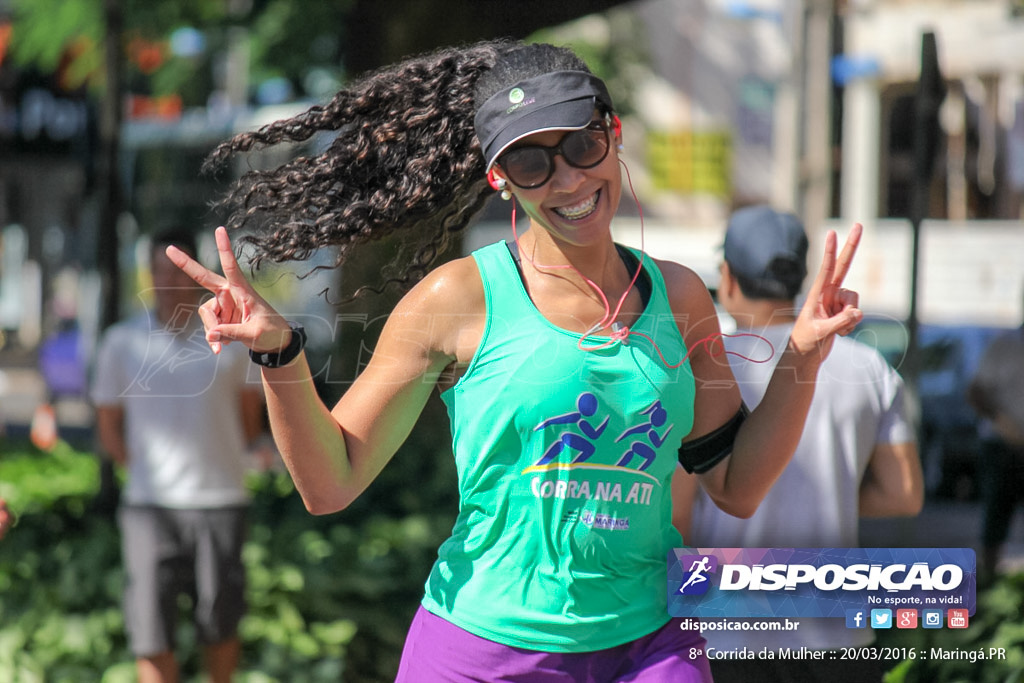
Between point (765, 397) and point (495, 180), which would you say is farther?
point (765, 397)

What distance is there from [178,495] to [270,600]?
71 centimetres

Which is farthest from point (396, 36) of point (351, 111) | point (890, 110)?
point (890, 110)

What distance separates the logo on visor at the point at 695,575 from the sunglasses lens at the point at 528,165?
2.31ft

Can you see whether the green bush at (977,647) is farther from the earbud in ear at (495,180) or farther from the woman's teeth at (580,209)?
the earbud in ear at (495,180)

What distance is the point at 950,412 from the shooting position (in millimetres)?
10562

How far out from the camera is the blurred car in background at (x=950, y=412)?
414 inches

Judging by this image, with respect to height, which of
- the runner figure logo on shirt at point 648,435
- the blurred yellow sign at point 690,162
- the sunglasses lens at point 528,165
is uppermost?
the sunglasses lens at point 528,165

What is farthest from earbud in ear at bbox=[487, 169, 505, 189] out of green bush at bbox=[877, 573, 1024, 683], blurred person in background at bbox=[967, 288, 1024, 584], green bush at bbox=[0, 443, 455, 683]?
blurred person in background at bbox=[967, 288, 1024, 584]

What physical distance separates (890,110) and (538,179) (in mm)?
21614

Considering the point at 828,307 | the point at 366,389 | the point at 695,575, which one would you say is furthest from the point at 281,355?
the point at 828,307

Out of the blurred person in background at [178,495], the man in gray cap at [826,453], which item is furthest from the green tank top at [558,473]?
the blurred person in background at [178,495]

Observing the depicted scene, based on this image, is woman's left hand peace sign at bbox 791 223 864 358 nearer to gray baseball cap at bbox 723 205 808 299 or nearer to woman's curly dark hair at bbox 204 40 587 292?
woman's curly dark hair at bbox 204 40 587 292

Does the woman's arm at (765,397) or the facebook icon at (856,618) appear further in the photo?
the facebook icon at (856,618)

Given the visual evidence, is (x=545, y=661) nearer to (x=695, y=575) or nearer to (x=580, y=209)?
(x=695, y=575)
